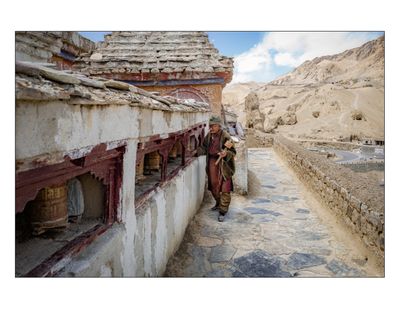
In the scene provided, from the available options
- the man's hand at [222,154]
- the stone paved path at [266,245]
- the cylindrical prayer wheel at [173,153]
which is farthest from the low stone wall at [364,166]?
the cylindrical prayer wheel at [173,153]

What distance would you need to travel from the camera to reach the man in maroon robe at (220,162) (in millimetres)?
5625

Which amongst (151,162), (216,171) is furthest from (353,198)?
(151,162)

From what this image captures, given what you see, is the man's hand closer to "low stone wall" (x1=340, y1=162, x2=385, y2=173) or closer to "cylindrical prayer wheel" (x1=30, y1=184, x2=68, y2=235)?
"cylindrical prayer wheel" (x1=30, y1=184, x2=68, y2=235)

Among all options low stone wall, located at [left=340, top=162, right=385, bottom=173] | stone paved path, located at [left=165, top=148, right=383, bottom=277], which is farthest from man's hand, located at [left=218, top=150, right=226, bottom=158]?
low stone wall, located at [left=340, top=162, right=385, bottom=173]

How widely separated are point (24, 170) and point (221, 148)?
4.50 meters

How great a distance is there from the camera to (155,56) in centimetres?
827

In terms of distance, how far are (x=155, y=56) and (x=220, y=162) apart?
4006mm

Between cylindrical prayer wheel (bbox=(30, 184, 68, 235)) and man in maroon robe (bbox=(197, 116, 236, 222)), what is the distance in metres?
3.69

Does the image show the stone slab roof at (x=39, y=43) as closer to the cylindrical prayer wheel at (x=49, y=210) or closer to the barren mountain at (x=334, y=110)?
the cylindrical prayer wheel at (x=49, y=210)

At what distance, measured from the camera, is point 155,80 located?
815 centimetres

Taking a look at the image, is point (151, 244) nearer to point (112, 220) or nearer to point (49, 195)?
point (112, 220)

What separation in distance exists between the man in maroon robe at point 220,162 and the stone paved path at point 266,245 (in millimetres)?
405

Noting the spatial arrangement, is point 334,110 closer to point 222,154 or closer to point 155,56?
point 155,56

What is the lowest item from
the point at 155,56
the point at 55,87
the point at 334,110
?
the point at 55,87
